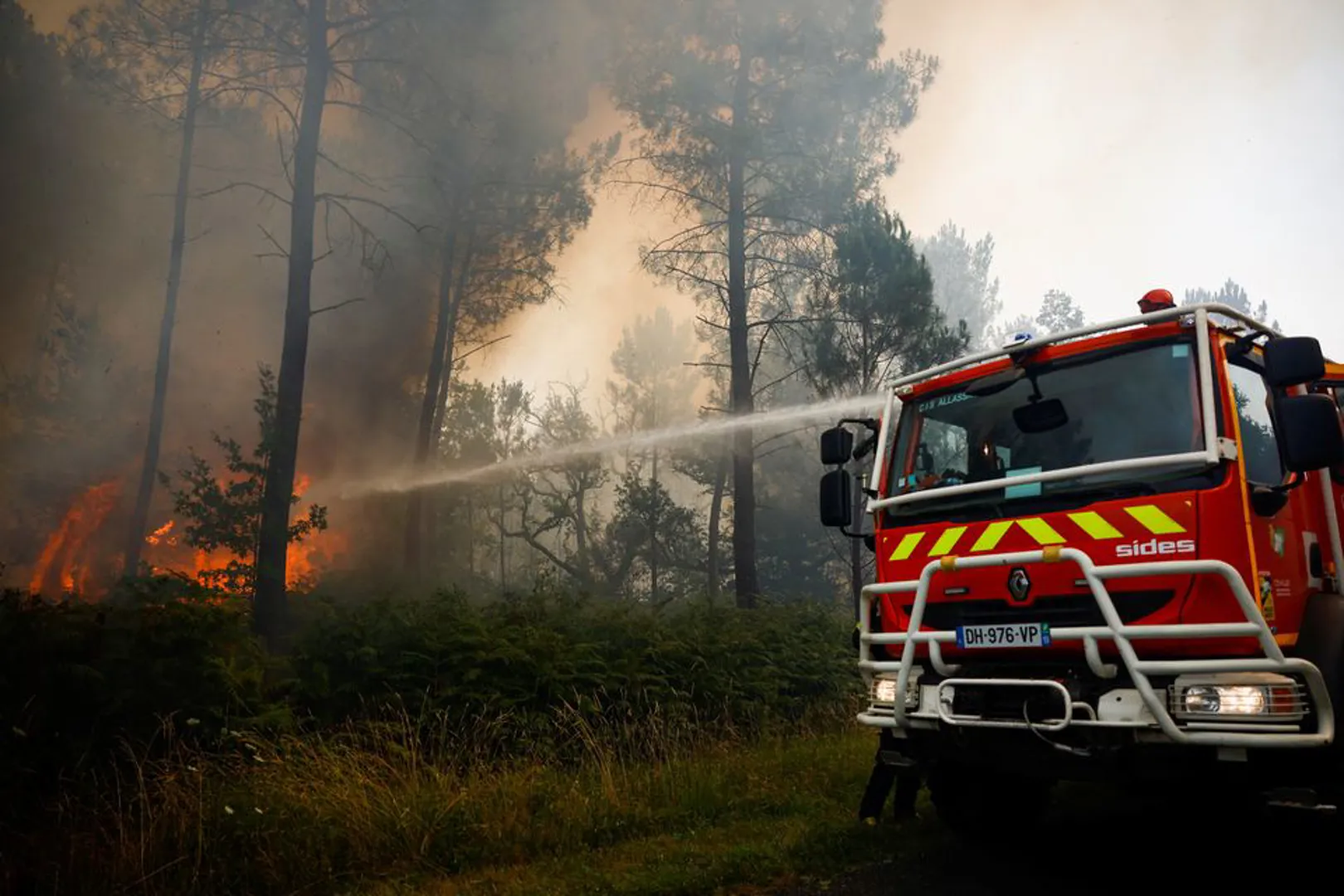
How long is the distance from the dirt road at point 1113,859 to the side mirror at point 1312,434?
1.46m

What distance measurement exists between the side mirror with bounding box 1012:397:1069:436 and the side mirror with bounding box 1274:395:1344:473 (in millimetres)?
991

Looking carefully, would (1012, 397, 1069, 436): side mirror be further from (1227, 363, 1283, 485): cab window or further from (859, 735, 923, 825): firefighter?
(859, 735, 923, 825): firefighter

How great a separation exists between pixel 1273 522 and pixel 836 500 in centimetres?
231

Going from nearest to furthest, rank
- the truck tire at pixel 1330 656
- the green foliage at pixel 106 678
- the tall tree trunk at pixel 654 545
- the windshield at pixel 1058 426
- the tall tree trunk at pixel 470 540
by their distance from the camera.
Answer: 1. the truck tire at pixel 1330 656
2. the windshield at pixel 1058 426
3. the green foliage at pixel 106 678
4. the tall tree trunk at pixel 654 545
5. the tall tree trunk at pixel 470 540

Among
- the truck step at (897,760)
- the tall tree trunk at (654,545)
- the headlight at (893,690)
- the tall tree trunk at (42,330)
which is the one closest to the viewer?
the headlight at (893,690)

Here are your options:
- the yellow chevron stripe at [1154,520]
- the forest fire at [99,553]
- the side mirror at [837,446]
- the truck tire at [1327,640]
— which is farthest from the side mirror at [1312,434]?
the forest fire at [99,553]

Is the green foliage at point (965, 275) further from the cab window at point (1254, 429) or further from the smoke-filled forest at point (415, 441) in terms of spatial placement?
the cab window at point (1254, 429)

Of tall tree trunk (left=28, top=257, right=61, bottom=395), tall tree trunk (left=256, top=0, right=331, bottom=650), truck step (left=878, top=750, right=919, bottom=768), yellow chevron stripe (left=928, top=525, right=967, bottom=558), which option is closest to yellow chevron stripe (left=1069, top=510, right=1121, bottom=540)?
yellow chevron stripe (left=928, top=525, right=967, bottom=558)

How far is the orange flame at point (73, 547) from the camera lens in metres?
19.5

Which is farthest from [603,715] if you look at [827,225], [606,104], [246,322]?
[246,322]

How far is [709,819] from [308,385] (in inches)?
808

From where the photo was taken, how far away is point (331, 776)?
5523mm

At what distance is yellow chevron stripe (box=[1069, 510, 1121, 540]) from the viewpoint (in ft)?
13.2

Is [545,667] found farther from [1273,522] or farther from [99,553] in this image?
[99,553]
